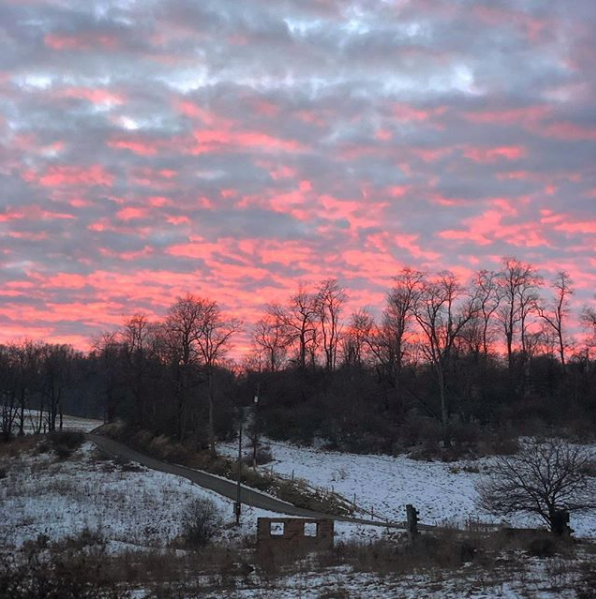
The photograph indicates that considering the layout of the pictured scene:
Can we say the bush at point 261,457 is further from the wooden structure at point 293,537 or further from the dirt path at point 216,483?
the wooden structure at point 293,537

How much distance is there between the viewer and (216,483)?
151 feet

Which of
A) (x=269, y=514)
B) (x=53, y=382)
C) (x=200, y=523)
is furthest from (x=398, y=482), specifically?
(x=53, y=382)

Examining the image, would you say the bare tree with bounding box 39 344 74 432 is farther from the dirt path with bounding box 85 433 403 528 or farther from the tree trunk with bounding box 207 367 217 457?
the tree trunk with bounding box 207 367 217 457

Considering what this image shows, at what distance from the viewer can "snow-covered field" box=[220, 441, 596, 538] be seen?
35.2 meters

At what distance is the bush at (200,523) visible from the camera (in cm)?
2737

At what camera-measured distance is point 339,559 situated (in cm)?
2006

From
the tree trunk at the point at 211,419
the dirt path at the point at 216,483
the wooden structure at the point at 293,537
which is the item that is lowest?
the dirt path at the point at 216,483

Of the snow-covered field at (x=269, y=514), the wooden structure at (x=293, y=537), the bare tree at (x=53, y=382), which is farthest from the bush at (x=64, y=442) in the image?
the wooden structure at (x=293, y=537)

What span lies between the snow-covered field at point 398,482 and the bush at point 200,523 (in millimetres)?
9887

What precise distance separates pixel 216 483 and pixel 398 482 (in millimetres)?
12838

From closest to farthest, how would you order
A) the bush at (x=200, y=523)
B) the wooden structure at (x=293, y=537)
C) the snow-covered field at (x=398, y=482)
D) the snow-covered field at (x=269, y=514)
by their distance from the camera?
the snow-covered field at (x=269, y=514) < the wooden structure at (x=293, y=537) < the bush at (x=200, y=523) < the snow-covered field at (x=398, y=482)

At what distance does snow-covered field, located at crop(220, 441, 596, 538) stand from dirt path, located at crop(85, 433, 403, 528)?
149 inches

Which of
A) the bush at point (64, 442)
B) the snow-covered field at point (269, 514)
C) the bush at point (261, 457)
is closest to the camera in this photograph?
the snow-covered field at point (269, 514)

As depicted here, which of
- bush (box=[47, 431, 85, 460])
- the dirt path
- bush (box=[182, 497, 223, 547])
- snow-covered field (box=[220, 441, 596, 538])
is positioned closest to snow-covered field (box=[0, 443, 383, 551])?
bush (box=[182, 497, 223, 547])
